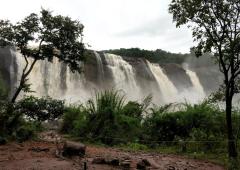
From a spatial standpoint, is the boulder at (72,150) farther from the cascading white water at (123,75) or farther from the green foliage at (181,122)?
the cascading white water at (123,75)

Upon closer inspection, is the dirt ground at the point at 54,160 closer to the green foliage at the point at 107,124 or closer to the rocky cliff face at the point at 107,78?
the green foliage at the point at 107,124

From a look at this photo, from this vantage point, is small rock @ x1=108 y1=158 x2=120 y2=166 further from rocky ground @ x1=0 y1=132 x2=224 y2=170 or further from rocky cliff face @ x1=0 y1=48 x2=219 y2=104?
rocky cliff face @ x1=0 y1=48 x2=219 y2=104

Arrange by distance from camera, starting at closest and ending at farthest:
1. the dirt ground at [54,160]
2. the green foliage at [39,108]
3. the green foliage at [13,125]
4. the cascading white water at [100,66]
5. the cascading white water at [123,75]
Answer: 1. the dirt ground at [54,160]
2. the green foliage at [13,125]
3. the green foliage at [39,108]
4. the cascading white water at [100,66]
5. the cascading white water at [123,75]

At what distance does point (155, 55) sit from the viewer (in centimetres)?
5769

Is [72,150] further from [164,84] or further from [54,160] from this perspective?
[164,84]

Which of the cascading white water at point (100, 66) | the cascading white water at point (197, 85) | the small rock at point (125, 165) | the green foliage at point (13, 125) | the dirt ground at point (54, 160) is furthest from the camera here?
the cascading white water at point (197, 85)

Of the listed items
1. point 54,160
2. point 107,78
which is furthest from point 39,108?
point 107,78

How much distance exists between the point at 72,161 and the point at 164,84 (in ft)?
97.8

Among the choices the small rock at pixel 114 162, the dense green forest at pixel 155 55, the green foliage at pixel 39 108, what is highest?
the dense green forest at pixel 155 55

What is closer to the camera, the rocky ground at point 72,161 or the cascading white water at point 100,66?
the rocky ground at point 72,161

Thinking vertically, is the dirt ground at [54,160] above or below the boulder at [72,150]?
below

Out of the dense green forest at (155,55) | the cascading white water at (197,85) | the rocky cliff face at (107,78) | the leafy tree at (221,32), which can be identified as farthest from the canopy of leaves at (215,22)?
the dense green forest at (155,55)

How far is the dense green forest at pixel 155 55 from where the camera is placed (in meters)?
55.1

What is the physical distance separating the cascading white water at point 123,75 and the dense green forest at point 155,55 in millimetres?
18823
